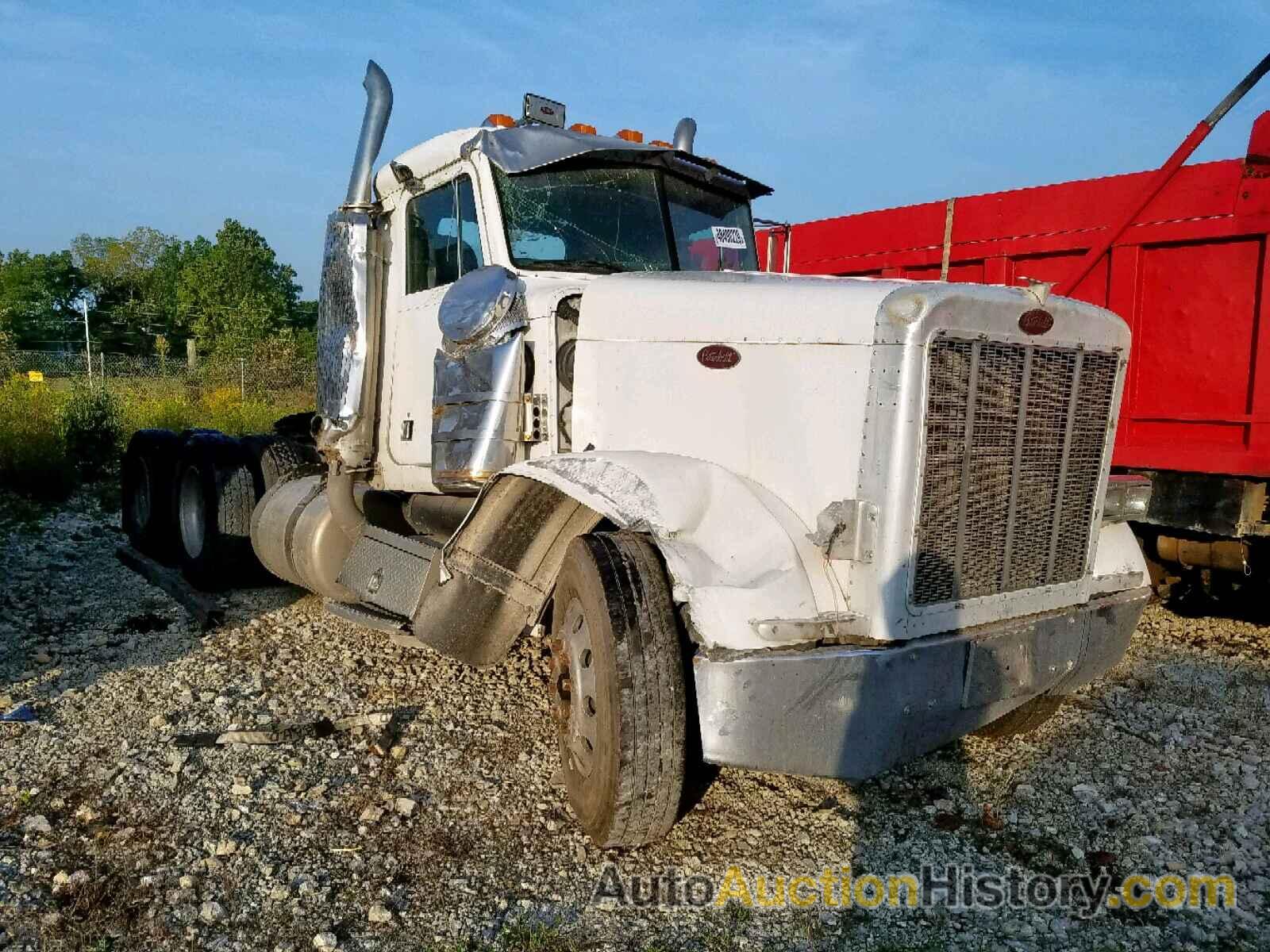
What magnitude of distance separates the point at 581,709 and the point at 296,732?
1.70 metres

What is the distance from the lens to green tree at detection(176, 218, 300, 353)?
144ft

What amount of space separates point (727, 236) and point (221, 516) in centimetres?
407

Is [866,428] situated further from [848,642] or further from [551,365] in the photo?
[551,365]

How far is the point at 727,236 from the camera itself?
16.7 ft

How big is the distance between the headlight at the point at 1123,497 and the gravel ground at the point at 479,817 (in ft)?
3.52

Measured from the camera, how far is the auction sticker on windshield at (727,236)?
198 inches

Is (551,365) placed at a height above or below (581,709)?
above

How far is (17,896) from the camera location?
3.02m

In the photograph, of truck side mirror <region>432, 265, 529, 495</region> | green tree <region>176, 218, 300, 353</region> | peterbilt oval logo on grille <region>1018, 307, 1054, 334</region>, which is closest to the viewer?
peterbilt oval logo on grille <region>1018, 307, 1054, 334</region>

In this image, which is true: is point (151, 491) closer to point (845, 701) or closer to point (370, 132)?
point (370, 132)

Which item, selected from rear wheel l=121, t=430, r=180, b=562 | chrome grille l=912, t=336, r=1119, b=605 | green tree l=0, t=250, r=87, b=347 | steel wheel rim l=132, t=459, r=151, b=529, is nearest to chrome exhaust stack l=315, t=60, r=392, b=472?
rear wheel l=121, t=430, r=180, b=562

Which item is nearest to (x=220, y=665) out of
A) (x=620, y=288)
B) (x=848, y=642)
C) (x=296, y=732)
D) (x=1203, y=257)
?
(x=296, y=732)

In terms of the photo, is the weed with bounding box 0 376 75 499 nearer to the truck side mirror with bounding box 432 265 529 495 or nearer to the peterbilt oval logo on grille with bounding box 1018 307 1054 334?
the truck side mirror with bounding box 432 265 529 495

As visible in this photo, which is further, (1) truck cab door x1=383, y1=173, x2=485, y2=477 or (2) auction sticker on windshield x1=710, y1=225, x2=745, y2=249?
(2) auction sticker on windshield x1=710, y1=225, x2=745, y2=249
